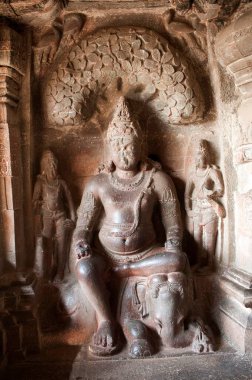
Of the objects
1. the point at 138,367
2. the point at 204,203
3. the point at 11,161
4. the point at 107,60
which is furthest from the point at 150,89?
the point at 138,367

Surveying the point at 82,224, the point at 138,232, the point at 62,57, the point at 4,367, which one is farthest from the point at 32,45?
the point at 4,367

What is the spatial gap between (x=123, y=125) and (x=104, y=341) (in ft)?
6.06

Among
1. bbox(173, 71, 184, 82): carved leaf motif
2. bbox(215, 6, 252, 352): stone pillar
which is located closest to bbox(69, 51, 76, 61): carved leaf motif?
bbox(173, 71, 184, 82): carved leaf motif

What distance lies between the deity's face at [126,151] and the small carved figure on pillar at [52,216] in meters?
0.61

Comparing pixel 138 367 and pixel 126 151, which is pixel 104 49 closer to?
pixel 126 151

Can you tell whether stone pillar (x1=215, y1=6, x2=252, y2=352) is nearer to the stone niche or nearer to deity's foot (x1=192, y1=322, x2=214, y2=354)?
the stone niche

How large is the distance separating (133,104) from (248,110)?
1.09 meters

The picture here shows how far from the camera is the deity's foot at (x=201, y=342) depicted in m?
2.78

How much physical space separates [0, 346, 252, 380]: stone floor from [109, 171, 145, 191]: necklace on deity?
1.40 metres

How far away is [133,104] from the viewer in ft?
11.3

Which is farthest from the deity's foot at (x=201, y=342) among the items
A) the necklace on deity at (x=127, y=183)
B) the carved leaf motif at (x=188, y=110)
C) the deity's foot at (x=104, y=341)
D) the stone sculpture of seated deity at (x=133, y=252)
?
the carved leaf motif at (x=188, y=110)

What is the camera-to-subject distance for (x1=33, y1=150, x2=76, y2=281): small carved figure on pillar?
335cm

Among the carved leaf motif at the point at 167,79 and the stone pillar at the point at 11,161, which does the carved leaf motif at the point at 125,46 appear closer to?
the carved leaf motif at the point at 167,79

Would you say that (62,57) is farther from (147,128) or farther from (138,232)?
(138,232)
